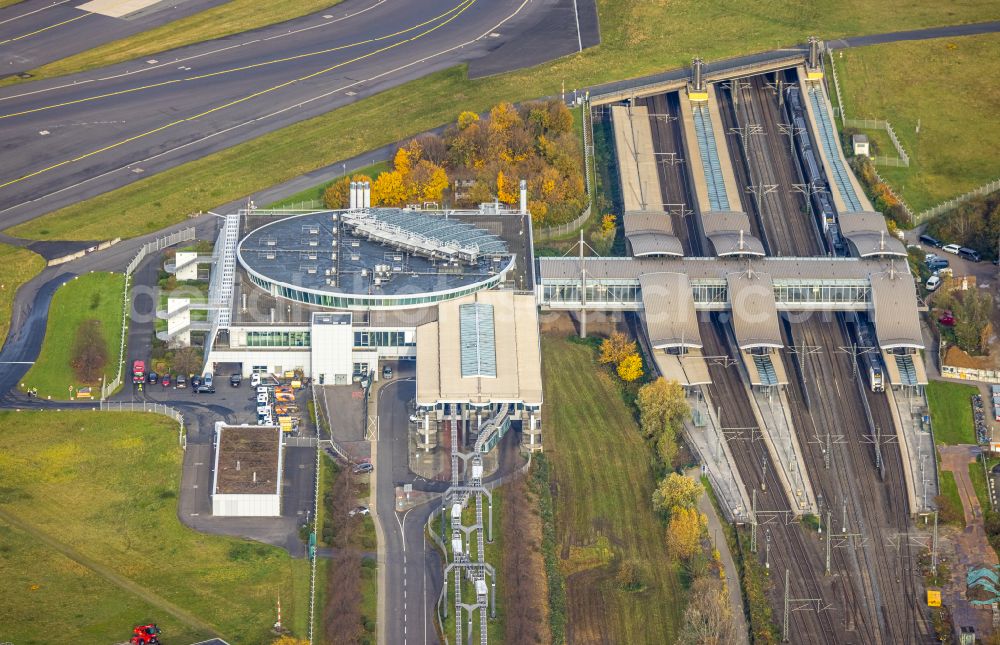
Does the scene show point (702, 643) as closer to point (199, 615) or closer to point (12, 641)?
point (199, 615)

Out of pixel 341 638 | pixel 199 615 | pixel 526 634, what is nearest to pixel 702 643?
pixel 526 634

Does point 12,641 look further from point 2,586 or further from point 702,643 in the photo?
point 702,643

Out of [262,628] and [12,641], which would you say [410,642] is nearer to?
[262,628]

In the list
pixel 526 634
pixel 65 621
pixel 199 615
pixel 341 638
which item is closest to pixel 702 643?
pixel 526 634

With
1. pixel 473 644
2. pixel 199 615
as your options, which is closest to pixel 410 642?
pixel 473 644
